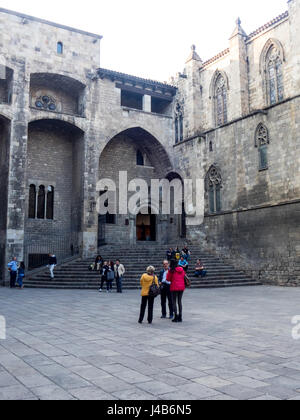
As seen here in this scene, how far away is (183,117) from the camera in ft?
85.5

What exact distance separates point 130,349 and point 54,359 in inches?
48.5

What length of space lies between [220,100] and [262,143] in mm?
4980

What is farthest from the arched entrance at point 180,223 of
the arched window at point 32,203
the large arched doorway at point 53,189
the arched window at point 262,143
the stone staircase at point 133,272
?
the arched window at point 32,203

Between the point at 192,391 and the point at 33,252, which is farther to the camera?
the point at 33,252

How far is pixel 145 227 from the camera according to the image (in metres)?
28.2

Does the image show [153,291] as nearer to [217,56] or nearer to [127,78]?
[217,56]

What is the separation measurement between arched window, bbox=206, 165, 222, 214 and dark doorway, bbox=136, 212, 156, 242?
19.2 feet

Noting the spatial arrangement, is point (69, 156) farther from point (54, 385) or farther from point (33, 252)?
point (54, 385)

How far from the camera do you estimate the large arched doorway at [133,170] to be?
26.0m

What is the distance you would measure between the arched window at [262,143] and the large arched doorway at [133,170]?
769 centimetres

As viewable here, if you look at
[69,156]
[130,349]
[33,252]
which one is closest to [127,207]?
[69,156]

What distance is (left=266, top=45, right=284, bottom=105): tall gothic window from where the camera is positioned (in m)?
19.8

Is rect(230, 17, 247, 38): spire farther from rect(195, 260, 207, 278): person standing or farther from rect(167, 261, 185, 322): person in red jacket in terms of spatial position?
rect(167, 261, 185, 322): person in red jacket

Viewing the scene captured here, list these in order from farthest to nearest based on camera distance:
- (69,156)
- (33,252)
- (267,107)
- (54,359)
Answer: (69,156) < (33,252) < (267,107) < (54,359)
